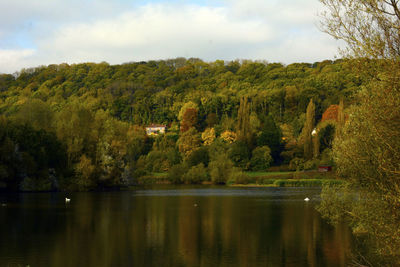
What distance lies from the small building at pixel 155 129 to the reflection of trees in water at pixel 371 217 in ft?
318

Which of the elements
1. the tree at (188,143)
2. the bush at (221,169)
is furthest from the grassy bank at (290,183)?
the tree at (188,143)

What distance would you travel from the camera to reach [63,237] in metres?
31.6

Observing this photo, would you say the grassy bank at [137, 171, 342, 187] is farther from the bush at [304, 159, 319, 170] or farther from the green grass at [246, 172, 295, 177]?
the bush at [304, 159, 319, 170]

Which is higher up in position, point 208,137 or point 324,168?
point 208,137

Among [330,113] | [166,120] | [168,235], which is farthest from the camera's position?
[166,120]

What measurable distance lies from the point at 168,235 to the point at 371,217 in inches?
710

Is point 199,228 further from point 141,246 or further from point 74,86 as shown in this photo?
point 74,86

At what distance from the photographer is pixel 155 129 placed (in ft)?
420

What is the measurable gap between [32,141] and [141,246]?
148ft

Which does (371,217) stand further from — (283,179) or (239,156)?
(239,156)

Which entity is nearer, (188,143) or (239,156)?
(239,156)

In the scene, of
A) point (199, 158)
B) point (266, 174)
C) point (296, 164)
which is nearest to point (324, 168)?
point (296, 164)

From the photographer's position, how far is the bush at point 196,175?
9311 centimetres

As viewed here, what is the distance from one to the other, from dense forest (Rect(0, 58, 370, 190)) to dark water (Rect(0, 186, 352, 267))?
21.3 ft
